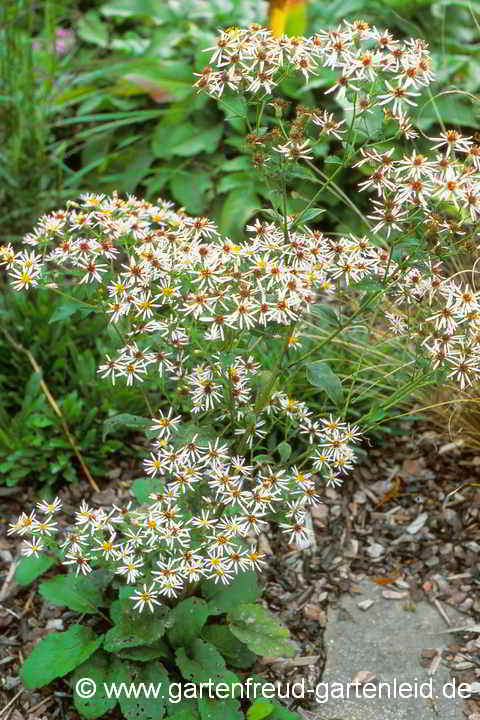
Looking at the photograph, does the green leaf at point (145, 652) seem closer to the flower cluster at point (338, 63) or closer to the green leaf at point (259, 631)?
the green leaf at point (259, 631)

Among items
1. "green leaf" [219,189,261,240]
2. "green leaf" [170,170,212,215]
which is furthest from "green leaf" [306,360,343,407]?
"green leaf" [170,170,212,215]

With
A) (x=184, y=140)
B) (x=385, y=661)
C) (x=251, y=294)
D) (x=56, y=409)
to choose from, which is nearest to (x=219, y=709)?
(x=385, y=661)

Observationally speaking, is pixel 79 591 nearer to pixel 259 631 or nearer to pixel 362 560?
pixel 259 631

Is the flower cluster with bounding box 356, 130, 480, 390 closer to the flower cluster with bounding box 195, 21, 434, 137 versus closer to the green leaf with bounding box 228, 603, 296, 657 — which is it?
the flower cluster with bounding box 195, 21, 434, 137

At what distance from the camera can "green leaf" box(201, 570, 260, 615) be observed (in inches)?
84.4

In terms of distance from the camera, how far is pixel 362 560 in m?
2.63

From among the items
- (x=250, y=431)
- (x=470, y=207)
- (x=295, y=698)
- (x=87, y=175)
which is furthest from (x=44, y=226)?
(x=87, y=175)

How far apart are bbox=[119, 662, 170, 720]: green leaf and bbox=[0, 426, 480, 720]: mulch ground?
0.18 metres

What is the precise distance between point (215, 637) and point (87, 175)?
2702 millimetres

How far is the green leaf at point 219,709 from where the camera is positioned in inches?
77.2

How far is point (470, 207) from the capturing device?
5.48 ft

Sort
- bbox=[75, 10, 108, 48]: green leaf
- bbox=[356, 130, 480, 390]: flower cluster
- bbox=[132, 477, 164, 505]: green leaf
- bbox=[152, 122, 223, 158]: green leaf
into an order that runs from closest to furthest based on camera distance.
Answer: bbox=[356, 130, 480, 390]: flower cluster
bbox=[132, 477, 164, 505]: green leaf
bbox=[152, 122, 223, 158]: green leaf
bbox=[75, 10, 108, 48]: green leaf

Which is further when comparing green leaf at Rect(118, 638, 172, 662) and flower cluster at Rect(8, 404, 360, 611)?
green leaf at Rect(118, 638, 172, 662)

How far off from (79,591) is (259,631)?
0.48 m
